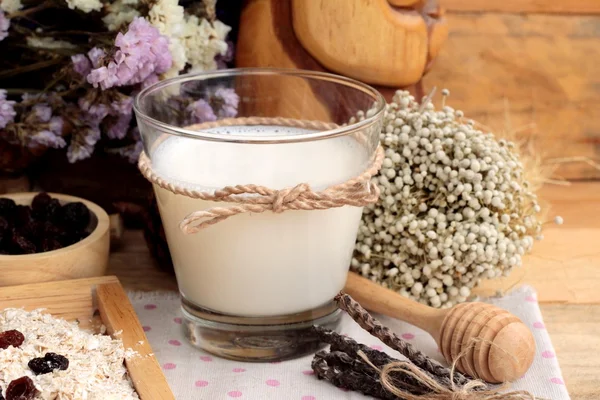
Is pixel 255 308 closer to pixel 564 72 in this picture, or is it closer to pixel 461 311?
pixel 461 311

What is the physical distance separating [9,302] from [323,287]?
0.40m

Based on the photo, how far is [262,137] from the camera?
0.92 metres

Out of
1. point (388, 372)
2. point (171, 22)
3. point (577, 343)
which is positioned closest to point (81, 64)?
point (171, 22)

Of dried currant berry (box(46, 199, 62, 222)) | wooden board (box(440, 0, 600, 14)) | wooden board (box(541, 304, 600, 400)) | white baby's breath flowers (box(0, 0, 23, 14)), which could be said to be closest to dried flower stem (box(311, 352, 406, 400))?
wooden board (box(541, 304, 600, 400))

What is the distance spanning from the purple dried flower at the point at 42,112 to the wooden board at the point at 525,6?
0.75 meters

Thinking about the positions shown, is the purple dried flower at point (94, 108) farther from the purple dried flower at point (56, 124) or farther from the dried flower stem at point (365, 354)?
the dried flower stem at point (365, 354)

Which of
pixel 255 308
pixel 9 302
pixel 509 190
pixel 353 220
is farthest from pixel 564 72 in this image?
pixel 9 302

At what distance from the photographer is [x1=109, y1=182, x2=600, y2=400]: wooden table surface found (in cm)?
106

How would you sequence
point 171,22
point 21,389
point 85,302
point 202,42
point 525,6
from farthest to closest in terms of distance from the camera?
point 525,6 < point 202,42 < point 171,22 < point 85,302 < point 21,389

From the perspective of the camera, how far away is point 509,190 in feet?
3.83

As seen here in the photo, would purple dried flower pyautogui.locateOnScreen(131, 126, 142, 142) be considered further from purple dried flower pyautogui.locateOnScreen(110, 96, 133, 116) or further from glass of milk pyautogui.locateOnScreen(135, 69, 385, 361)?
glass of milk pyautogui.locateOnScreen(135, 69, 385, 361)

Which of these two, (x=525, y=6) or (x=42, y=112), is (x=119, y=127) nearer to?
(x=42, y=112)

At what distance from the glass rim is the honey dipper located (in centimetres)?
26

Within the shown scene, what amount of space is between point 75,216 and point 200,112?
240 millimetres
